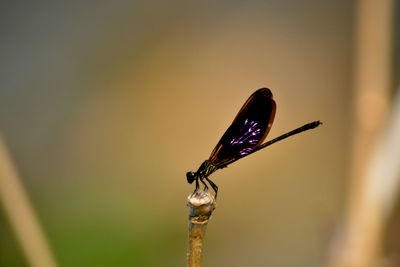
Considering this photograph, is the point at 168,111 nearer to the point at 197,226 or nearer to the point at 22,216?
the point at 22,216

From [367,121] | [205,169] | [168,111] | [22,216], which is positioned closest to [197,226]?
[205,169]

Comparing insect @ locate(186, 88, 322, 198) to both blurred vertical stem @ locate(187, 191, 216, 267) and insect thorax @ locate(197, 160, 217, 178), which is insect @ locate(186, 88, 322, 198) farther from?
blurred vertical stem @ locate(187, 191, 216, 267)

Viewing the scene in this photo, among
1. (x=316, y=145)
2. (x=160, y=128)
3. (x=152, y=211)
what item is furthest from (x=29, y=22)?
(x=316, y=145)

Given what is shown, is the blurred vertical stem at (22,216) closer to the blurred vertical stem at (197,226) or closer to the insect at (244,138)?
the insect at (244,138)

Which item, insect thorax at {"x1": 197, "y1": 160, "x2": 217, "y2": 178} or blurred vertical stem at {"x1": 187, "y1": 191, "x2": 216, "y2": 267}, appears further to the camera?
insect thorax at {"x1": 197, "y1": 160, "x2": 217, "y2": 178}

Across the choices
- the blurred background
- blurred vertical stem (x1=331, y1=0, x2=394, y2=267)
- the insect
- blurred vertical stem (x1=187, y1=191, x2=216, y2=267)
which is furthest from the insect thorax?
blurred vertical stem (x1=331, y1=0, x2=394, y2=267)

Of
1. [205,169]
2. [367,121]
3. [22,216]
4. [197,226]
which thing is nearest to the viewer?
[197,226]
